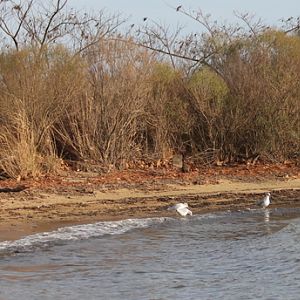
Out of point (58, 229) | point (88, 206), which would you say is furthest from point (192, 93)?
point (58, 229)

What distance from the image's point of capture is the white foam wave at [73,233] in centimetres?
1083

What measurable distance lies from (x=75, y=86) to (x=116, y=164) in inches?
84.6

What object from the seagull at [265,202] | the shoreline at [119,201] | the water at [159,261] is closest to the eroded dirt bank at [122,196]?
the shoreline at [119,201]

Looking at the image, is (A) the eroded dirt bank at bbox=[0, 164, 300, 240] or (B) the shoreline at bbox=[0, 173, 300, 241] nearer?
(B) the shoreline at bbox=[0, 173, 300, 241]

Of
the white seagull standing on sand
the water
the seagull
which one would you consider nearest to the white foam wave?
the water

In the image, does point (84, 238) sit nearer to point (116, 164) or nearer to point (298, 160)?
point (116, 164)

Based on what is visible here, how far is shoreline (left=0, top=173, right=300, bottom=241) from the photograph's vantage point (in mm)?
13094

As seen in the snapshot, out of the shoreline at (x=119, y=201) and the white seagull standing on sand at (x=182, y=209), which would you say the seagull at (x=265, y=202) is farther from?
the white seagull standing on sand at (x=182, y=209)

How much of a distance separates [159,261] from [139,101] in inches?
344

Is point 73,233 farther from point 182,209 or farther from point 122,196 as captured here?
point 122,196

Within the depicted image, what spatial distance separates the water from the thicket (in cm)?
480

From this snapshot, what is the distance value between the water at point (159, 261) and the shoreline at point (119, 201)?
23.9 inches

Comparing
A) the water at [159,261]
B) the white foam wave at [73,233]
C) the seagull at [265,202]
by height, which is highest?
the seagull at [265,202]

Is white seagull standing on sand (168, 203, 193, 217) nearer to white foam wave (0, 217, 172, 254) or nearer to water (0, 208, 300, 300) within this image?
water (0, 208, 300, 300)
